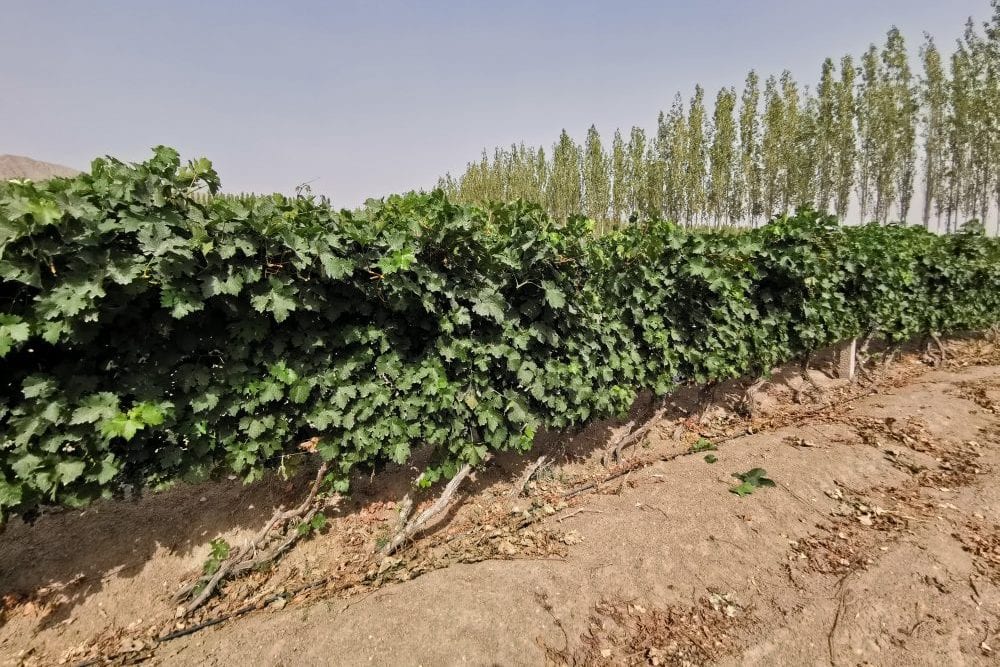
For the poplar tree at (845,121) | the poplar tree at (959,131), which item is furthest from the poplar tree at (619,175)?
the poplar tree at (959,131)

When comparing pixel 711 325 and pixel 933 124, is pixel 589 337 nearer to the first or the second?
pixel 711 325

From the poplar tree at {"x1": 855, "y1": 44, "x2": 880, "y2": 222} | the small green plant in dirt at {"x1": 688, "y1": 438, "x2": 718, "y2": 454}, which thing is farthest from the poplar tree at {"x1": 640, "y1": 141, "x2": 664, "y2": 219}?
the small green plant in dirt at {"x1": 688, "y1": 438, "x2": 718, "y2": 454}

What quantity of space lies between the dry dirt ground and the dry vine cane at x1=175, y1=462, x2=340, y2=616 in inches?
4.6

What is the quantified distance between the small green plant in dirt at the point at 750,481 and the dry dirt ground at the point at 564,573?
71 millimetres

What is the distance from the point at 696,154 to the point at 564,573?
35411 mm

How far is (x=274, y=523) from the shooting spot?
3732 mm

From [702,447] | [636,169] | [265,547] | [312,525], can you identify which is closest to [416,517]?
[312,525]

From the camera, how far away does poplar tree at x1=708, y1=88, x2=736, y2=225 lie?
102 feet

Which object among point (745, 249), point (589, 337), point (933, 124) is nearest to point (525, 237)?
point (589, 337)

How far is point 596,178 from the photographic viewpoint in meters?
34.9

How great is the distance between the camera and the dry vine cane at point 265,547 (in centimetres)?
333

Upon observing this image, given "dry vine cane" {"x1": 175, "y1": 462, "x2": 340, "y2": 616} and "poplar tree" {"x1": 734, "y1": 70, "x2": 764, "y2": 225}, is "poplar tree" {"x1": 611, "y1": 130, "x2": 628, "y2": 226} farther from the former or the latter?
"dry vine cane" {"x1": 175, "y1": 462, "x2": 340, "y2": 616}

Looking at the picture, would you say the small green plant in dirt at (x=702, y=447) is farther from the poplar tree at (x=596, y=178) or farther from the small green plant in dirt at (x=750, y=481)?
the poplar tree at (x=596, y=178)

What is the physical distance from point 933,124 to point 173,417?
5694 centimetres
